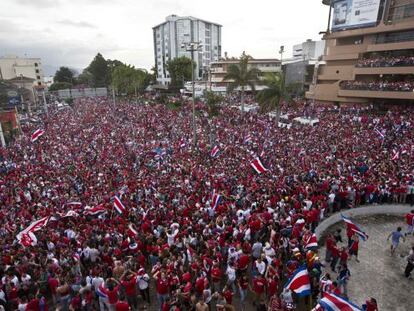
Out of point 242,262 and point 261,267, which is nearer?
point 261,267

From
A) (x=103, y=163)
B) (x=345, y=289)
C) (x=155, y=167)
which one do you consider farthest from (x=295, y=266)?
(x=103, y=163)

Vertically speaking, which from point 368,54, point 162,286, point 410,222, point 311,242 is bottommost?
point 410,222

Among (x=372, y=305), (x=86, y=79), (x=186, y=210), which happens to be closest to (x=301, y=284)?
(x=372, y=305)

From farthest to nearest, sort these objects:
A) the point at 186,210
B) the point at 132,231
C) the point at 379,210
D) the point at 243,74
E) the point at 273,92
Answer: the point at 243,74, the point at 273,92, the point at 379,210, the point at 186,210, the point at 132,231

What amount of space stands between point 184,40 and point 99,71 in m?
30.0

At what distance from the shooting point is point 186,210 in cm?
1209

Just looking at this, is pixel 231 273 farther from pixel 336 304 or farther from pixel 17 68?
pixel 17 68

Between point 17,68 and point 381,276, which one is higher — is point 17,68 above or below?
above

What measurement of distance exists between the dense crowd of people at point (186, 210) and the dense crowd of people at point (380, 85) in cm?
458

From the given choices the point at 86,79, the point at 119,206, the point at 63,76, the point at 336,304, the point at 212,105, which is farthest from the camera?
the point at 86,79

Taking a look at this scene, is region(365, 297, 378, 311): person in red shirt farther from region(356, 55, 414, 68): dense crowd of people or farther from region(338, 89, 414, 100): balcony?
region(356, 55, 414, 68): dense crowd of people

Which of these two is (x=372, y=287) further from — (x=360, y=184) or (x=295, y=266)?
(x=360, y=184)

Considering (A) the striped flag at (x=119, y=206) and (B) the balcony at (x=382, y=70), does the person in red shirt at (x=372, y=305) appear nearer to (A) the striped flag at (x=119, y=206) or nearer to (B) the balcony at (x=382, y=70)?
(A) the striped flag at (x=119, y=206)

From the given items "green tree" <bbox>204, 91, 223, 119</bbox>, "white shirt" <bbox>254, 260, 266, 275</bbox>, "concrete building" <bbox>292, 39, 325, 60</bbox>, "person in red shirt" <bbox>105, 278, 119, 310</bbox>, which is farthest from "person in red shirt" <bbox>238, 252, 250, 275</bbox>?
"concrete building" <bbox>292, 39, 325, 60</bbox>
